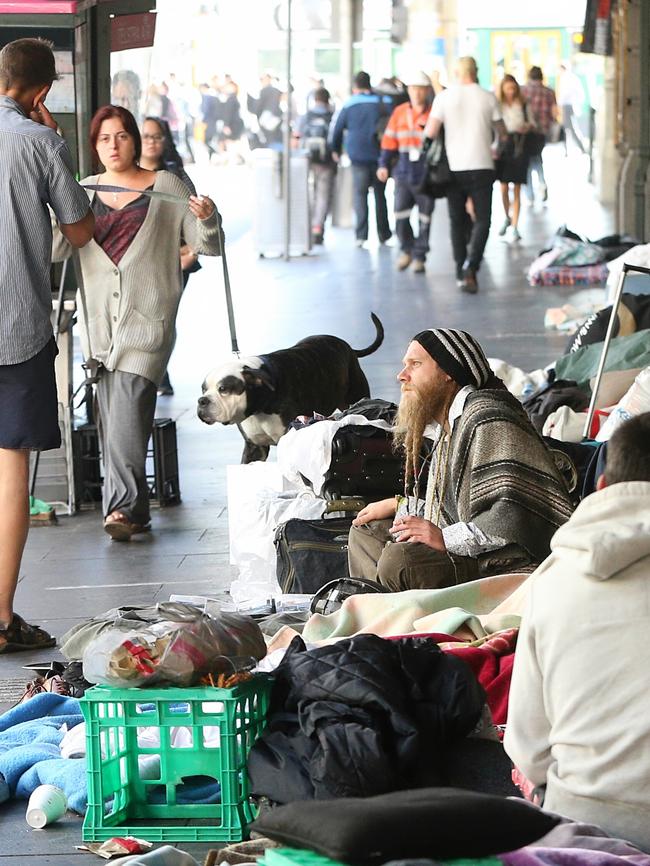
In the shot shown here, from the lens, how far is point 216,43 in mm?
43875

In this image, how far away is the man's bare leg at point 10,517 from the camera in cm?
547

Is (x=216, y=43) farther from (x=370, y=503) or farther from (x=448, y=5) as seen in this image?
(x=370, y=503)

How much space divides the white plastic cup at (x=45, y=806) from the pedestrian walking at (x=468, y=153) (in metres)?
11.8

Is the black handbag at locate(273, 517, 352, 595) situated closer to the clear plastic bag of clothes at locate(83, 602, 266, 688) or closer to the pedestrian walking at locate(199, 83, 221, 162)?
the clear plastic bag of clothes at locate(83, 602, 266, 688)

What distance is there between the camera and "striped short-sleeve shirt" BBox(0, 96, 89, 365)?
5.45 metres

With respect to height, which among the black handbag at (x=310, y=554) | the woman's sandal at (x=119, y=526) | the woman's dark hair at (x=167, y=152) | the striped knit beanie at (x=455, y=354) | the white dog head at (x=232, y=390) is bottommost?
the woman's sandal at (x=119, y=526)

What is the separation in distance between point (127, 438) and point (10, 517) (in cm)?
193

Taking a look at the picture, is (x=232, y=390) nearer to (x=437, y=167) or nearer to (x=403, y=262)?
(x=437, y=167)

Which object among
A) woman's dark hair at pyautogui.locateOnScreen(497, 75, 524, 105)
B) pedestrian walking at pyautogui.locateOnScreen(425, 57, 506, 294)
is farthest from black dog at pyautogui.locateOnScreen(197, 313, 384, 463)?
woman's dark hair at pyautogui.locateOnScreen(497, 75, 524, 105)

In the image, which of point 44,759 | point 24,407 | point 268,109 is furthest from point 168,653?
point 268,109

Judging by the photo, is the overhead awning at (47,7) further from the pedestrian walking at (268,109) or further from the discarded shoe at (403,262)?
the pedestrian walking at (268,109)

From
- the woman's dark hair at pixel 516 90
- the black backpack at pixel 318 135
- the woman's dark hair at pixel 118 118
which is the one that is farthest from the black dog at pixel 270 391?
the woman's dark hair at pixel 516 90

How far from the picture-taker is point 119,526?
729cm

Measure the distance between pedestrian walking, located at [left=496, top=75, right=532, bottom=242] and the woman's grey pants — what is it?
1369 centimetres
